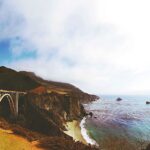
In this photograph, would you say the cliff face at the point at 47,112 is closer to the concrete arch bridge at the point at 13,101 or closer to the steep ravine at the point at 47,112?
the steep ravine at the point at 47,112

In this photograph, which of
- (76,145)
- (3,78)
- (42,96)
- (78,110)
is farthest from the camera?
(78,110)

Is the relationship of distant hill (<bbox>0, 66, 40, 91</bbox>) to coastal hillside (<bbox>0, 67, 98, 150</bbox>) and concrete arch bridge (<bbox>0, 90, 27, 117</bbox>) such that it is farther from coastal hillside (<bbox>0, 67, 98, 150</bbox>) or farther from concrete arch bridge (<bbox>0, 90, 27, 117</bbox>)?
concrete arch bridge (<bbox>0, 90, 27, 117</bbox>)

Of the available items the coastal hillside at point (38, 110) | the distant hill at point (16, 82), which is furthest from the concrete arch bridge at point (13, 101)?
the distant hill at point (16, 82)

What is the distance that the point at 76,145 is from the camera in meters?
23.1

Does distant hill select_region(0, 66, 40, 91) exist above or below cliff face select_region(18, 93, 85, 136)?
above

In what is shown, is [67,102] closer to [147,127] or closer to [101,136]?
[147,127]

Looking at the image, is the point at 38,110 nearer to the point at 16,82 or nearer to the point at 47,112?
the point at 47,112

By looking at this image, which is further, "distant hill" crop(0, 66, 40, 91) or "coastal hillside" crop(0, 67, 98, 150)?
"distant hill" crop(0, 66, 40, 91)

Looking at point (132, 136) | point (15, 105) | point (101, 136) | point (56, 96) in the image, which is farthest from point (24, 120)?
point (56, 96)

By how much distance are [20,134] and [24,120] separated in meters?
14.8

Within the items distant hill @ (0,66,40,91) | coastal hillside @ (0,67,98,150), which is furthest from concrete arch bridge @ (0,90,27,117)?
distant hill @ (0,66,40,91)

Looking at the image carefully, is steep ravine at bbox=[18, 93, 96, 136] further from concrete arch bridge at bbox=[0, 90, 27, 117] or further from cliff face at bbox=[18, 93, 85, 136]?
concrete arch bridge at bbox=[0, 90, 27, 117]

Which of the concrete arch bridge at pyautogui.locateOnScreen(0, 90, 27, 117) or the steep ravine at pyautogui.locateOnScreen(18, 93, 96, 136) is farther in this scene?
the concrete arch bridge at pyautogui.locateOnScreen(0, 90, 27, 117)

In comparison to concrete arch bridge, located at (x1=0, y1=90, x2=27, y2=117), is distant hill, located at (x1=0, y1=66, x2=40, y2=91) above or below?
above
